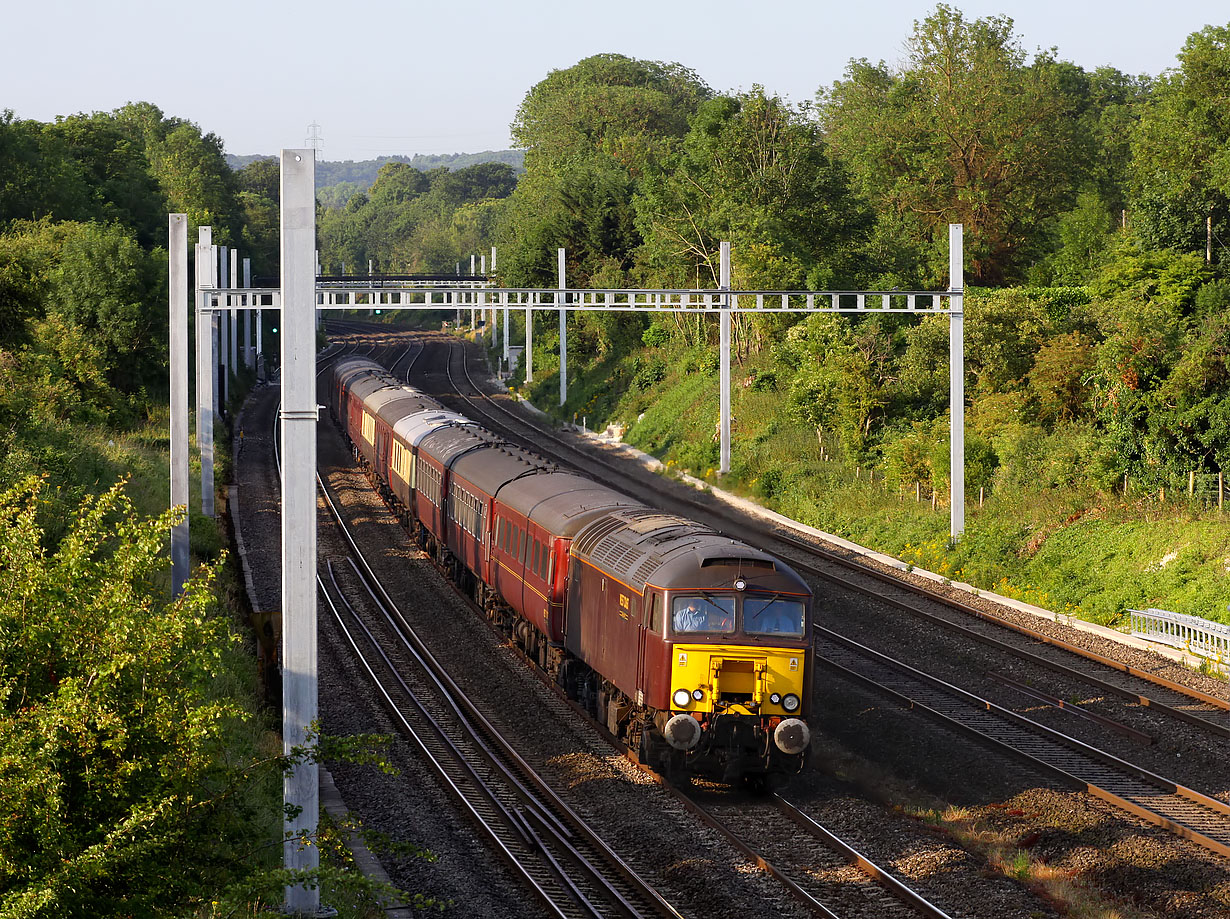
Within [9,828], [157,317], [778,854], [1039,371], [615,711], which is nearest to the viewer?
[9,828]

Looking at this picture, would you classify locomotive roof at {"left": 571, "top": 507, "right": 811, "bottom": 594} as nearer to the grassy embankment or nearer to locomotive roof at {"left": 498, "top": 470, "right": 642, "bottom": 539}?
locomotive roof at {"left": 498, "top": 470, "right": 642, "bottom": 539}

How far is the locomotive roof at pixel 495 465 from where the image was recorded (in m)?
26.4

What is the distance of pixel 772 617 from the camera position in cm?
1656

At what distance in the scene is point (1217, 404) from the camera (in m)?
28.7

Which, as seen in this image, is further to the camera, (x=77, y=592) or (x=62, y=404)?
(x=62, y=404)

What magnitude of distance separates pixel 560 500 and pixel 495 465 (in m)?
5.56

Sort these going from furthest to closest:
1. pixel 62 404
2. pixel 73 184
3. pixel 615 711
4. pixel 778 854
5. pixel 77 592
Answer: pixel 73 184 → pixel 62 404 → pixel 615 711 → pixel 778 854 → pixel 77 592

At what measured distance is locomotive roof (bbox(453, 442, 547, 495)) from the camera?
26.4 m

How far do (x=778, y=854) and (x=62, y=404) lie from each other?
31.1 meters

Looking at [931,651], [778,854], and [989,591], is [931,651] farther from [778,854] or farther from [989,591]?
[778,854]

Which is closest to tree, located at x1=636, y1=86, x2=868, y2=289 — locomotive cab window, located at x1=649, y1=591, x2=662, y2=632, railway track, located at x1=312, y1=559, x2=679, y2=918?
railway track, located at x1=312, y1=559, x2=679, y2=918

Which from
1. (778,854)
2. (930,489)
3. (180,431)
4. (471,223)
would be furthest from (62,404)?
(471,223)

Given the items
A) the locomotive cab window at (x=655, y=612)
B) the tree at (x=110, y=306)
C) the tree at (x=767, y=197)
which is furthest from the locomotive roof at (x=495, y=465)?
the tree at (x=767, y=197)

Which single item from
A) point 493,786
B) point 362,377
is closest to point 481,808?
point 493,786
